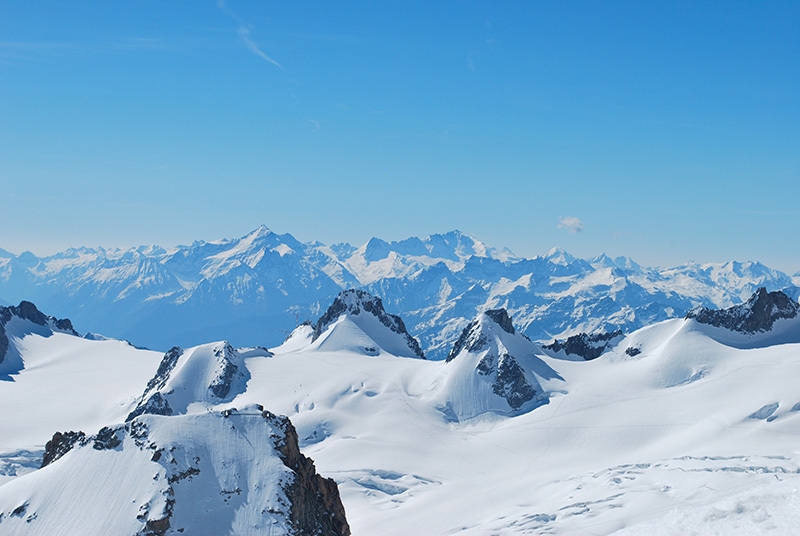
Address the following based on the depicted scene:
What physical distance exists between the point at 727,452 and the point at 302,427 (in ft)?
298

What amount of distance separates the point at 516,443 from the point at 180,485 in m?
97.9

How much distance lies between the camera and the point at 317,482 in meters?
84.7

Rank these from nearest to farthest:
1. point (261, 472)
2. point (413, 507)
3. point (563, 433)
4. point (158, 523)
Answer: point (158, 523), point (261, 472), point (413, 507), point (563, 433)

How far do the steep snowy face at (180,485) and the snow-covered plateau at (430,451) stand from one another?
20 cm

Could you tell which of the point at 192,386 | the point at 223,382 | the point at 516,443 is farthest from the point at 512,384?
the point at 192,386

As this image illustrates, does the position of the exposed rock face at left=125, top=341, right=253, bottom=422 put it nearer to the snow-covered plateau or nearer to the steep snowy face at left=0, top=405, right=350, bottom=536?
the snow-covered plateau

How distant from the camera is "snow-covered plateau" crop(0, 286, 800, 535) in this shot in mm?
75750

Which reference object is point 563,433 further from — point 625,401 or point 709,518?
point 709,518

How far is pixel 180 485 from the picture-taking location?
253ft

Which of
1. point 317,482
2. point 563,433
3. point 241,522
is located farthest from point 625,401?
point 241,522

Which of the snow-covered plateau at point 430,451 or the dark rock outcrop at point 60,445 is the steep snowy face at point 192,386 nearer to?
the snow-covered plateau at point 430,451

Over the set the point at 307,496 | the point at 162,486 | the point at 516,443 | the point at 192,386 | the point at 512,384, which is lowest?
the point at 307,496

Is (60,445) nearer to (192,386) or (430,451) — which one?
(430,451)

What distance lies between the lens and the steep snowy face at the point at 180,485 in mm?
74062
